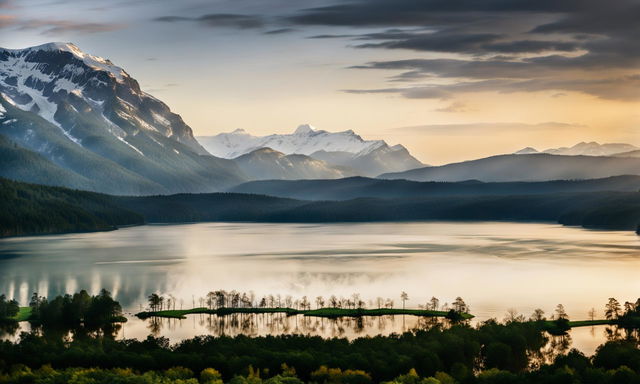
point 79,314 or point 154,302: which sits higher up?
point 154,302

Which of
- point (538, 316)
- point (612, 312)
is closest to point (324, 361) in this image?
point (538, 316)

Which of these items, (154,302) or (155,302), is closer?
(154,302)

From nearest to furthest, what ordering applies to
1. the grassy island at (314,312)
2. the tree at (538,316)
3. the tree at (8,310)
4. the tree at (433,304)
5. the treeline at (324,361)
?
the treeline at (324,361), the tree at (538,316), the tree at (8,310), the grassy island at (314,312), the tree at (433,304)

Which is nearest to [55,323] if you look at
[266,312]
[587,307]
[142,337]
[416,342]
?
[142,337]

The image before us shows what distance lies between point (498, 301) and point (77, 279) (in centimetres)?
8173

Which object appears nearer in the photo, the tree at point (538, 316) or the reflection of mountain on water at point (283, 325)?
the reflection of mountain on water at point (283, 325)

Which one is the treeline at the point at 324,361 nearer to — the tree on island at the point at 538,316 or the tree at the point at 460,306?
the tree on island at the point at 538,316

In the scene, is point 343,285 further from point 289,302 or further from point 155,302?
point 155,302

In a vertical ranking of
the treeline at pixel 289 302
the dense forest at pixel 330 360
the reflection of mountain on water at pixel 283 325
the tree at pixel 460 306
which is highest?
the treeline at pixel 289 302

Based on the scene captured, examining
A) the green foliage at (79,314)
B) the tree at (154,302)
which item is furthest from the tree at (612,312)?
the green foliage at (79,314)

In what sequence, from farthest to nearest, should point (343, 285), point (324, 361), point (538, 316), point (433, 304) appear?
point (343, 285) < point (433, 304) < point (538, 316) < point (324, 361)

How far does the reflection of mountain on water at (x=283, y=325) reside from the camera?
10856 centimetres

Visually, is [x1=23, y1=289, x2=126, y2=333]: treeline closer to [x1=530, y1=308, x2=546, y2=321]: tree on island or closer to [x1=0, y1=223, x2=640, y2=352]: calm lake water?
[x1=0, y1=223, x2=640, y2=352]: calm lake water

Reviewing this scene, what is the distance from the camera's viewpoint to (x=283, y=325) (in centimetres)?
11519
